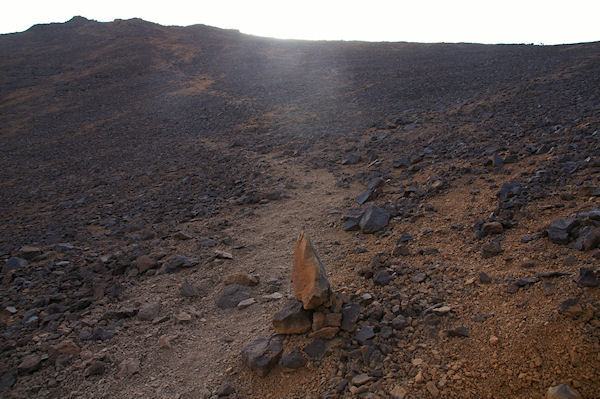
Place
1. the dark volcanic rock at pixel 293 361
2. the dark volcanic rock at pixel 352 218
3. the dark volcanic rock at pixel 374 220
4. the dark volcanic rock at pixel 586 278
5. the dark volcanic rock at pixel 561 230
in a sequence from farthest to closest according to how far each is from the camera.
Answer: the dark volcanic rock at pixel 352 218
the dark volcanic rock at pixel 374 220
the dark volcanic rock at pixel 561 230
the dark volcanic rock at pixel 293 361
the dark volcanic rock at pixel 586 278

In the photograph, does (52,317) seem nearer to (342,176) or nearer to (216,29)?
(342,176)

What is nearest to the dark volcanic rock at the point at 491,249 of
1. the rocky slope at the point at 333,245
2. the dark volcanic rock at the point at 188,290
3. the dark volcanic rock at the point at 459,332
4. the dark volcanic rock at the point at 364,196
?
the rocky slope at the point at 333,245

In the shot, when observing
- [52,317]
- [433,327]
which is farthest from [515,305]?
[52,317]

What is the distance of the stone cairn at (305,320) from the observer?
107 inches

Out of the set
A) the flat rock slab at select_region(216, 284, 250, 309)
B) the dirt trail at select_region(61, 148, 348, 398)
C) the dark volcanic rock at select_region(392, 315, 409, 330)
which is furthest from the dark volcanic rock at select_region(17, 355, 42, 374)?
the dark volcanic rock at select_region(392, 315, 409, 330)

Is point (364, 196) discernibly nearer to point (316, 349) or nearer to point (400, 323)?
point (400, 323)

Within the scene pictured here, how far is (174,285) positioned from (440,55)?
17078mm

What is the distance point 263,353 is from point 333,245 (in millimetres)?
1941

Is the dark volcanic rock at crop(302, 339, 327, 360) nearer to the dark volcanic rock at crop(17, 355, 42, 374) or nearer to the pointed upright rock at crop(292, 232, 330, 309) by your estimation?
the pointed upright rock at crop(292, 232, 330, 309)

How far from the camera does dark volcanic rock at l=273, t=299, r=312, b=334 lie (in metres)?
2.92

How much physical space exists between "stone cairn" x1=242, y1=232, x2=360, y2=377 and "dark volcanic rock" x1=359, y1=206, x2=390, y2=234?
1.66 meters

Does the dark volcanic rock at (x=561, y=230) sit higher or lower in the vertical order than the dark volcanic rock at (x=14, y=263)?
higher

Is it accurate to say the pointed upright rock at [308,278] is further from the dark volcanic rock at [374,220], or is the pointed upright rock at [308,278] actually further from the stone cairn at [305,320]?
the dark volcanic rock at [374,220]

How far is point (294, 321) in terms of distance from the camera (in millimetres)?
2938
